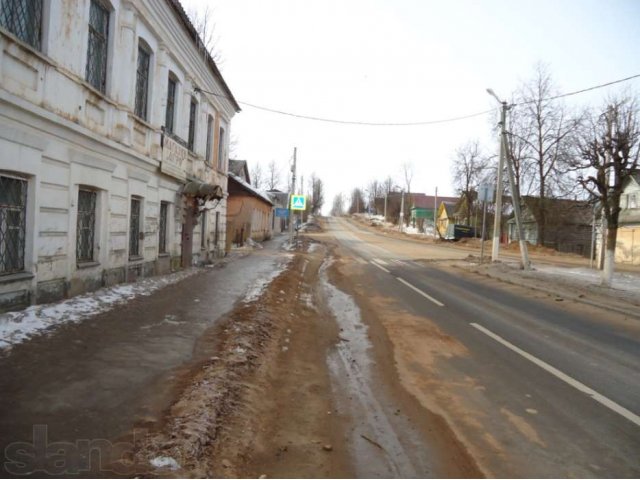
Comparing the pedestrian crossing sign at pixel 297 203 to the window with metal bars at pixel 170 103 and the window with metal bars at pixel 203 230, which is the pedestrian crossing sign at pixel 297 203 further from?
the window with metal bars at pixel 170 103

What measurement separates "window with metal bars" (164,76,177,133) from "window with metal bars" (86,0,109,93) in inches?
166

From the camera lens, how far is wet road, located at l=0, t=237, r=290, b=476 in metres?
3.66

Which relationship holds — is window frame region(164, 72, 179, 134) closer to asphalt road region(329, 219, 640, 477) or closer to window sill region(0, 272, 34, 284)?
window sill region(0, 272, 34, 284)

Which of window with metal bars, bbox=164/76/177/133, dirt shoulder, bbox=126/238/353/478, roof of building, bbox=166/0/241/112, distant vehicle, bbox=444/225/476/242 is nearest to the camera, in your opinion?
A: dirt shoulder, bbox=126/238/353/478

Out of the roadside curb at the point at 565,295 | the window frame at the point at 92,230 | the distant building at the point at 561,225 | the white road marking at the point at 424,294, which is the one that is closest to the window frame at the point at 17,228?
the window frame at the point at 92,230

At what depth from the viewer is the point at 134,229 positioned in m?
12.0

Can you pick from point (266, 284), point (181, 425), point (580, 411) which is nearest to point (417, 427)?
point (580, 411)

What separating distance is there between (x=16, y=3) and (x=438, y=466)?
8126 millimetres

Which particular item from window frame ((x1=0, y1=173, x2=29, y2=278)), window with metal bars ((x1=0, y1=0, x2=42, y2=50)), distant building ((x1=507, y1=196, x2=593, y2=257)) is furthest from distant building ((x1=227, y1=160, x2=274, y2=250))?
distant building ((x1=507, y1=196, x2=593, y2=257))

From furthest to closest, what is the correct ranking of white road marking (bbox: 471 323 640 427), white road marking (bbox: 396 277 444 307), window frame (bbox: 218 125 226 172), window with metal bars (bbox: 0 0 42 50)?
1. window frame (bbox: 218 125 226 172)
2. white road marking (bbox: 396 277 444 307)
3. window with metal bars (bbox: 0 0 42 50)
4. white road marking (bbox: 471 323 640 427)

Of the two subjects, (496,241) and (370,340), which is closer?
(370,340)

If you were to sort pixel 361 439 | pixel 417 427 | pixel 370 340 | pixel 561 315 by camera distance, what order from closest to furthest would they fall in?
pixel 361 439, pixel 417 427, pixel 370 340, pixel 561 315

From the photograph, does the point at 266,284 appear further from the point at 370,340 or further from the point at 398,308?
the point at 370,340

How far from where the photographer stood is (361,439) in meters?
3.96
